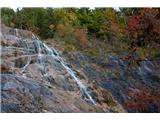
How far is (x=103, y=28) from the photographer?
18.4 feet

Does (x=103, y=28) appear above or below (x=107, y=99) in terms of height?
above

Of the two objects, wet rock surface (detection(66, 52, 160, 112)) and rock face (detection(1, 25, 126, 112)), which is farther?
wet rock surface (detection(66, 52, 160, 112))

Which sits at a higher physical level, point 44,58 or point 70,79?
point 44,58

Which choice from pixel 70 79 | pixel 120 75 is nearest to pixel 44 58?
pixel 70 79

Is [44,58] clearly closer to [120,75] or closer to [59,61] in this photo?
[59,61]

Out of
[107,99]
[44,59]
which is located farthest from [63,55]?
[107,99]

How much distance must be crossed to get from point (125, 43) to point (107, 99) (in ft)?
1.63

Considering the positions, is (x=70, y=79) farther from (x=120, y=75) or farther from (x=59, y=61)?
(x=120, y=75)

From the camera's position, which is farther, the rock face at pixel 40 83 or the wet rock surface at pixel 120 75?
the wet rock surface at pixel 120 75

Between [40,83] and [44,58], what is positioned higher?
[44,58]

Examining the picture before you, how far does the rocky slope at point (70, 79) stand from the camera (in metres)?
5.46

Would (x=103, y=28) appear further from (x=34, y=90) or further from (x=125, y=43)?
(x=34, y=90)

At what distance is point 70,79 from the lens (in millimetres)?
5547

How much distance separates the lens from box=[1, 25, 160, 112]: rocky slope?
17.9ft
